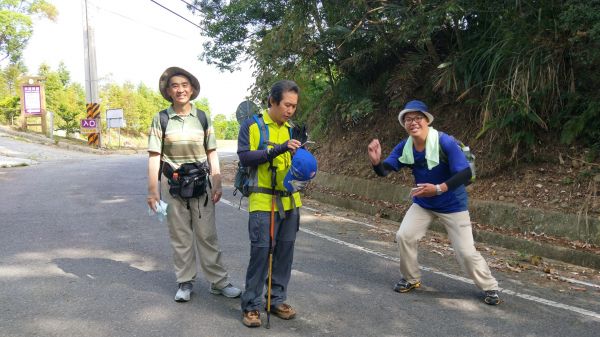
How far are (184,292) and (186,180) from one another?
95cm

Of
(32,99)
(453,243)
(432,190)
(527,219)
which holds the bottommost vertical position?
(527,219)

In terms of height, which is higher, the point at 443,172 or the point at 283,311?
the point at 443,172

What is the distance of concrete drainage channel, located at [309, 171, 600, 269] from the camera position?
604 cm

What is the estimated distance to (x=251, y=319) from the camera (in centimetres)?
366

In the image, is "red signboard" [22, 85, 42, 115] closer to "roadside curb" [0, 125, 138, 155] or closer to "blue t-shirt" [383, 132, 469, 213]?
"roadside curb" [0, 125, 138, 155]

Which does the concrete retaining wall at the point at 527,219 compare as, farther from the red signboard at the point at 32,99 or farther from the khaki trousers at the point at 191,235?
the red signboard at the point at 32,99

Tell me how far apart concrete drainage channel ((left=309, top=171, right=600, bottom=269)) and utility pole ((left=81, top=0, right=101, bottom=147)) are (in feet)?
70.4

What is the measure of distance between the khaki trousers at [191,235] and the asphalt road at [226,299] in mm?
247

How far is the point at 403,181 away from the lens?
952cm

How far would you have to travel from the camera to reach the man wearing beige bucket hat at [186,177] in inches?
159

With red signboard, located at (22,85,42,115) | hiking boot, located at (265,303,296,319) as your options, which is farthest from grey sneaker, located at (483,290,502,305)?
red signboard, located at (22,85,42,115)

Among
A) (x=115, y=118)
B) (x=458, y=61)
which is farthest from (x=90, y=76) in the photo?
(x=458, y=61)

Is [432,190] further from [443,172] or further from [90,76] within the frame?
[90,76]

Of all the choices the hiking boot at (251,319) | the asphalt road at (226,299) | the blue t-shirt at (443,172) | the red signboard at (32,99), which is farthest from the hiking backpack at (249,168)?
the red signboard at (32,99)
